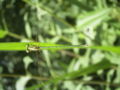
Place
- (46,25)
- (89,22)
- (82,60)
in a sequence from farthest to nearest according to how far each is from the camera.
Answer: (46,25), (82,60), (89,22)

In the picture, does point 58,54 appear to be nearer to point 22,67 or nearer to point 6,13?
point 22,67

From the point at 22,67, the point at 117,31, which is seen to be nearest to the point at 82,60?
the point at 117,31

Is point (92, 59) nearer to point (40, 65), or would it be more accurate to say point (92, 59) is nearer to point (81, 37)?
point (81, 37)

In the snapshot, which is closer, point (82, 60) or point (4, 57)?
point (82, 60)

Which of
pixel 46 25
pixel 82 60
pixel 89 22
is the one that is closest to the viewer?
pixel 89 22

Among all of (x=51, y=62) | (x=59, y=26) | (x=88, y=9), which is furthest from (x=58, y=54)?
(x=88, y=9)

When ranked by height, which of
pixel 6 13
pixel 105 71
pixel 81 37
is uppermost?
pixel 6 13

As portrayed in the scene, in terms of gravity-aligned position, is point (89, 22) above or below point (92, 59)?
Answer: above
